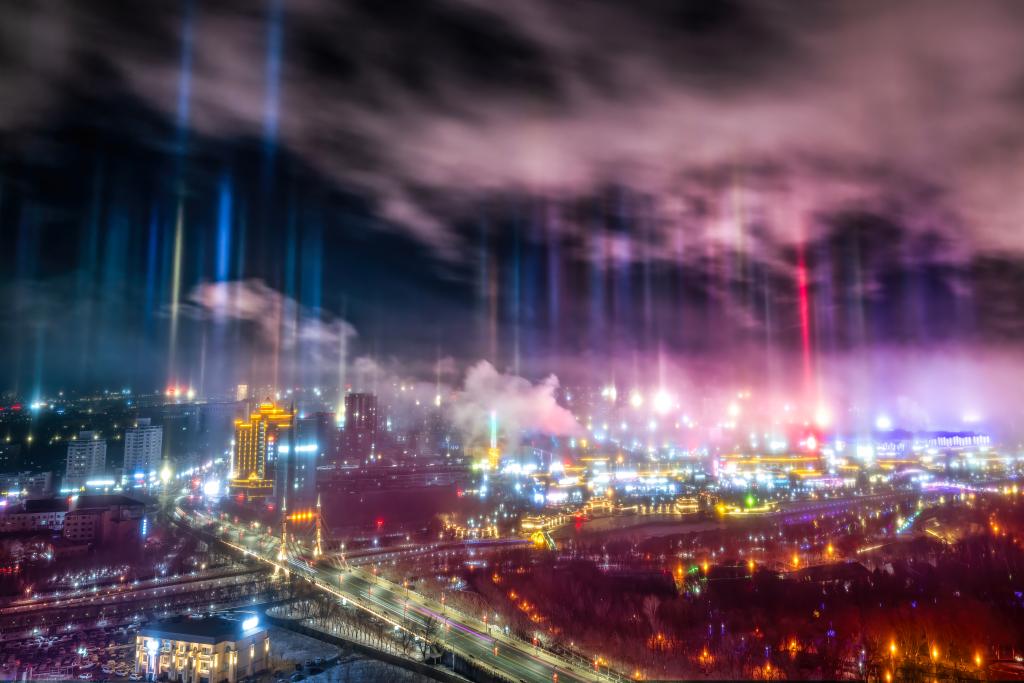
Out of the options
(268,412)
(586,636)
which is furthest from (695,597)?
(268,412)

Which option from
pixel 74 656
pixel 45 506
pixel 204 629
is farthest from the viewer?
pixel 45 506

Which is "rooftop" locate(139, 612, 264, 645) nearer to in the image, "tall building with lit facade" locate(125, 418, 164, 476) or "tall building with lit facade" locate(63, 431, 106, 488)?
"tall building with lit facade" locate(63, 431, 106, 488)

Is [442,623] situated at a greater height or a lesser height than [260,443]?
lesser

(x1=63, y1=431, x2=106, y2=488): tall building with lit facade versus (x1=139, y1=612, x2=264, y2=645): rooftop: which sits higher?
(x1=63, y1=431, x2=106, y2=488): tall building with lit facade

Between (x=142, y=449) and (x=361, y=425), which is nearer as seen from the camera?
(x=142, y=449)

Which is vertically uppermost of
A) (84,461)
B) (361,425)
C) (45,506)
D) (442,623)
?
(361,425)

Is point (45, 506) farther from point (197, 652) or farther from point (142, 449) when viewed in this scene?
point (197, 652)

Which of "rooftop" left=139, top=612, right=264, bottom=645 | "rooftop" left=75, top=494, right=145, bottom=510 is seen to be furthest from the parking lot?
"rooftop" left=75, top=494, right=145, bottom=510

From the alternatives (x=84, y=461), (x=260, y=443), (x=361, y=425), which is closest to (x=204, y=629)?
(x=84, y=461)

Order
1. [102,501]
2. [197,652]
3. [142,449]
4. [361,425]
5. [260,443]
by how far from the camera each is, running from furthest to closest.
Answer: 1. [361,425]
2. [260,443]
3. [142,449]
4. [102,501]
5. [197,652]
